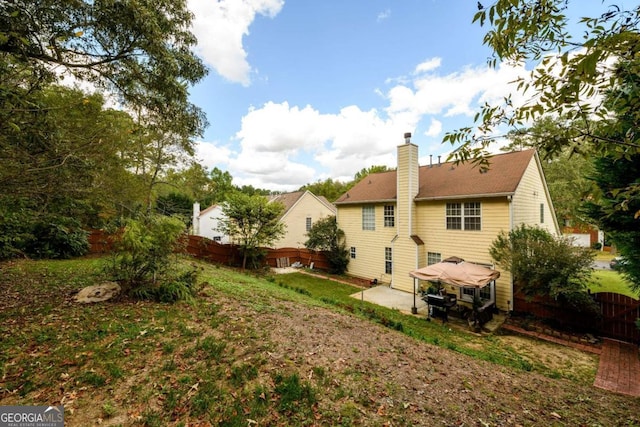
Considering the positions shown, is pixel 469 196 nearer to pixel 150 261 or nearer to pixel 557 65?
pixel 557 65

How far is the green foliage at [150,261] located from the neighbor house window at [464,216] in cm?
1100

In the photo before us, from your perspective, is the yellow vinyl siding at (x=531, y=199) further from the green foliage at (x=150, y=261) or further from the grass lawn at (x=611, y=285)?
the green foliage at (x=150, y=261)

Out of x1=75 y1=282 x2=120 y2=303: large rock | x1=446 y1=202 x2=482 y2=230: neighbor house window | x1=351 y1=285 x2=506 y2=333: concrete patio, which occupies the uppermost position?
x1=446 y1=202 x2=482 y2=230: neighbor house window

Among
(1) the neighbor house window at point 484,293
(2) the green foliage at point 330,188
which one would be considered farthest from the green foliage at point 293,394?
(2) the green foliage at point 330,188

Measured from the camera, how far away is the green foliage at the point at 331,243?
17.0 m

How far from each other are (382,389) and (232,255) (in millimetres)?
14596

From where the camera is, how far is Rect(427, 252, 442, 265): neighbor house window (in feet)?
41.1

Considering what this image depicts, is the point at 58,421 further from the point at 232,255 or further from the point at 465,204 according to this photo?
the point at 232,255

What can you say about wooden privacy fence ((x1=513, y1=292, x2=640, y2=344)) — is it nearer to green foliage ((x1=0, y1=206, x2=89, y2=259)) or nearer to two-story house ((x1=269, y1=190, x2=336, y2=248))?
two-story house ((x1=269, y1=190, x2=336, y2=248))

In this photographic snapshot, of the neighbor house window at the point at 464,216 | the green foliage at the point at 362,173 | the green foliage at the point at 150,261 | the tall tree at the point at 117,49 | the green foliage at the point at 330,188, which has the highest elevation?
the green foliage at the point at 362,173

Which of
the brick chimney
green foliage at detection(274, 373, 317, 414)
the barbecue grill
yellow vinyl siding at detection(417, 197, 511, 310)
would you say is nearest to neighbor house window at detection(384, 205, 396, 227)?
the brick chimney

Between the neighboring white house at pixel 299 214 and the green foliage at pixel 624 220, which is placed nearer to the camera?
the green foliage at pixel 624 220

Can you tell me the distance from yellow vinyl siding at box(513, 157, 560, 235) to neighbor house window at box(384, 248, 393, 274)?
20.0ft

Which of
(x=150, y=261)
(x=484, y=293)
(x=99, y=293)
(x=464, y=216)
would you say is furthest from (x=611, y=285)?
(x=99, y=293)
